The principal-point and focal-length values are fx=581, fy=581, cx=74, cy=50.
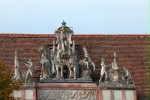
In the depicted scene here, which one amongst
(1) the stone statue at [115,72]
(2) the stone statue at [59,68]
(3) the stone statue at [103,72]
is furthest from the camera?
(2) the stone statue at [59,68]

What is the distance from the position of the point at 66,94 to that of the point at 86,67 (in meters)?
1.84

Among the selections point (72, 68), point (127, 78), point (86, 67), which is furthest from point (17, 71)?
point (127, 78)

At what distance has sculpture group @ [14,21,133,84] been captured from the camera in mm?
28953

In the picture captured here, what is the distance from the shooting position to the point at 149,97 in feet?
99.3

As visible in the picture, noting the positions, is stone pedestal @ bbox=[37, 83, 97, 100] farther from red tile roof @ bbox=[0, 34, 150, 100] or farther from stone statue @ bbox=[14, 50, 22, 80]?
red tile roof @ bbox=[0, 34, 150, 100]

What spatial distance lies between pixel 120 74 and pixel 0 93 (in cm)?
974

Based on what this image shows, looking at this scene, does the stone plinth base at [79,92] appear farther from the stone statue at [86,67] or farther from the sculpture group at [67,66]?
the stone statue at [86,67]

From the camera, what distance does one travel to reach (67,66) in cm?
2945

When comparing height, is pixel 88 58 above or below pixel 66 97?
above

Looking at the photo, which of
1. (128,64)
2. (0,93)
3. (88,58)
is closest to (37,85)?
(88,58)

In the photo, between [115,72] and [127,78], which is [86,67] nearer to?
[115,72]

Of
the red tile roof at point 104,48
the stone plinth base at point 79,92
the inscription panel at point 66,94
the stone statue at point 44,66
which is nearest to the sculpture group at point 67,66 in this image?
the stone statue at point 44,66

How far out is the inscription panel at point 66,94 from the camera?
28.7 metres

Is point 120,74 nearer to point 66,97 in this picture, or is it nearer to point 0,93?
point 66,97
